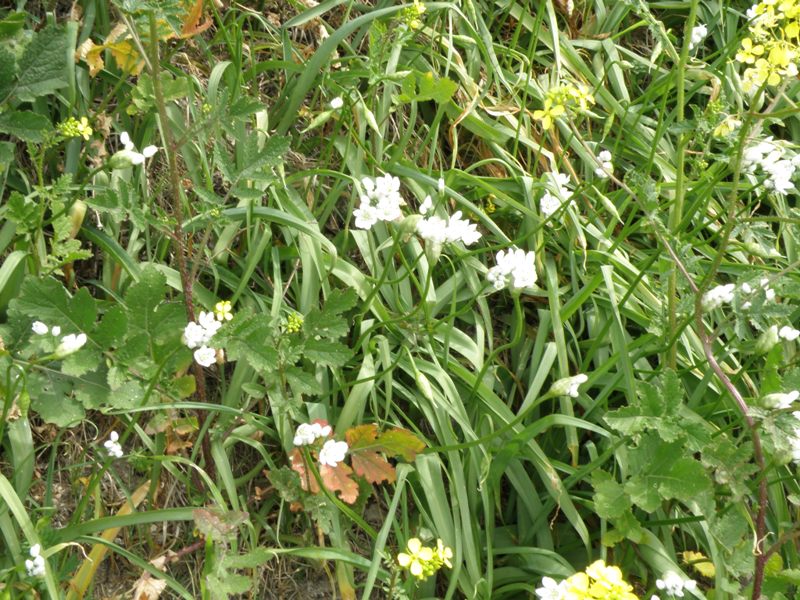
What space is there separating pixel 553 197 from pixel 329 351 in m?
0.88

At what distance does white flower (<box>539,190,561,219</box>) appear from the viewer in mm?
2434

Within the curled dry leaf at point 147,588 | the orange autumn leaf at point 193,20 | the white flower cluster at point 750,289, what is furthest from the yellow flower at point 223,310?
the white flower cluster at point 750,289

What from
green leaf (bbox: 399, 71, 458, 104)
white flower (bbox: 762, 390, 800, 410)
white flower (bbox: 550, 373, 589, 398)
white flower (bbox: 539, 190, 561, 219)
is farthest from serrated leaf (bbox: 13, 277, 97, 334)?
white flower (bbox: 762, 390, 800, 410)

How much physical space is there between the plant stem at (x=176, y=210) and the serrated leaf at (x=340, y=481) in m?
0.26

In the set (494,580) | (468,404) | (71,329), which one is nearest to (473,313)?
(468,404)

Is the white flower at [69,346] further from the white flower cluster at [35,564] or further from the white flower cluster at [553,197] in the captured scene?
the white flower cluster at [553,197]

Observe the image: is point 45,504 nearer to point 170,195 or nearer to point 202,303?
point 202,303

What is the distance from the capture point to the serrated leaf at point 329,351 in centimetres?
195

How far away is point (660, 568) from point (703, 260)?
3.15 ft

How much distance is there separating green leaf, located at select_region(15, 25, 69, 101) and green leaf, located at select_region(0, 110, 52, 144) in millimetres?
63

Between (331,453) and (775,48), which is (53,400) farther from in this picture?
(775,48)

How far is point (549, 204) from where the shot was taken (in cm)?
246

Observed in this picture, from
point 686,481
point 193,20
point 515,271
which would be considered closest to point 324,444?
point 515,271

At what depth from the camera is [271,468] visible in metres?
2.03
